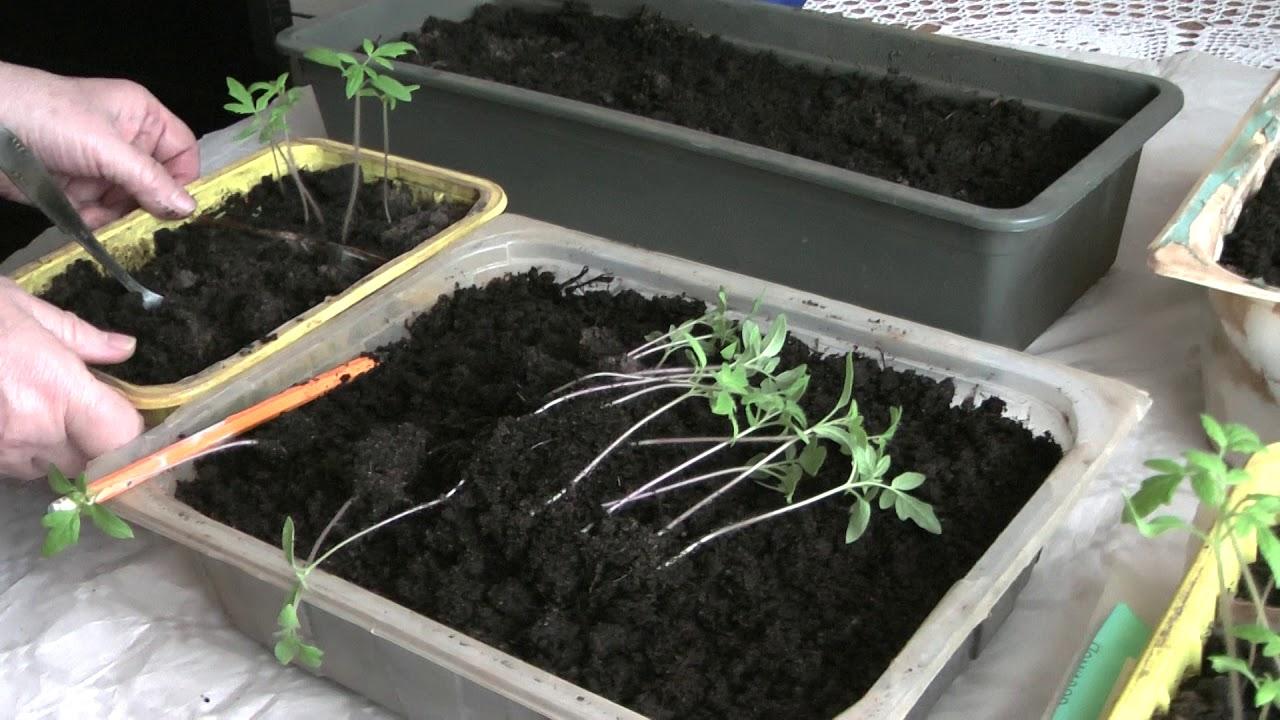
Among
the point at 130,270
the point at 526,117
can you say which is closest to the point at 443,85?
the point at 526,117

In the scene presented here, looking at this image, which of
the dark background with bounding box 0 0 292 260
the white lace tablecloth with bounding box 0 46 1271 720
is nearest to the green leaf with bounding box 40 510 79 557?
the white lace tablecloth with bounding box 0 46 1271 720

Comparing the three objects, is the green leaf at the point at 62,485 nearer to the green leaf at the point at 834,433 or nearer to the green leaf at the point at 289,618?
the green leaf at the point at 289,618

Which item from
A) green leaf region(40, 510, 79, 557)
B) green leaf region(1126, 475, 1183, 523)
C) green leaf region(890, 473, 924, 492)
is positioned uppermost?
green leaf region(1126, 475, 1183, 523)

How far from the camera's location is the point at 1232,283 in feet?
2.41

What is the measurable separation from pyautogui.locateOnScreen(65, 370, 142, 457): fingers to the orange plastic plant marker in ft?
0.10

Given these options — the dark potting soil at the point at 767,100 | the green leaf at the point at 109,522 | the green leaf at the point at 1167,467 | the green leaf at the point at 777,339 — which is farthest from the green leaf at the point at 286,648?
the dark potting soil at the point at 767,100

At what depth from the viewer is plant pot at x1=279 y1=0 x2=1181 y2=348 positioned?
0.93 metres

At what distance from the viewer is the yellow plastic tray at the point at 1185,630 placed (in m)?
0.54

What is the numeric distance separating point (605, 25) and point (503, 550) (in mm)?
949

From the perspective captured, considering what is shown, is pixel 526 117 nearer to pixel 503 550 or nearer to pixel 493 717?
pixel 503 550

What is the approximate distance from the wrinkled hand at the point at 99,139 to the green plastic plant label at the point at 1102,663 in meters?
0.84

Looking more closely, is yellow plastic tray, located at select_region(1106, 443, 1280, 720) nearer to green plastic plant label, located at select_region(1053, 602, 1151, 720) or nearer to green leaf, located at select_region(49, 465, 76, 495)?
green plastic plant label, located at select_region(1053, 602, 1151, 720)

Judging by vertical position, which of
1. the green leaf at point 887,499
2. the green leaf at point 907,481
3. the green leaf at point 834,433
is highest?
the green leaf at point 834,433

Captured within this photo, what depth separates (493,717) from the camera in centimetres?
63
